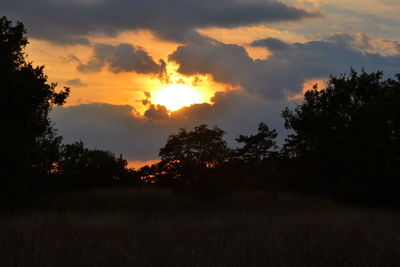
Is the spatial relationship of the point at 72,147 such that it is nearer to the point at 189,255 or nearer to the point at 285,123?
the point at 285,123

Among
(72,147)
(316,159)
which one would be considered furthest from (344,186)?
(72,147)

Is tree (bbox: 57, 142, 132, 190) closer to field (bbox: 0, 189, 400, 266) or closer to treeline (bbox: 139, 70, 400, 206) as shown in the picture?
treeline (bbox: 139, 70, 400, 206)

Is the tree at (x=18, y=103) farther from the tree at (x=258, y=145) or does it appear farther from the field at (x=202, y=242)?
the tree at (x=258, y=145)

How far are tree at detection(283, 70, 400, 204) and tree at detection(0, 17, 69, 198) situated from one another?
621 inches

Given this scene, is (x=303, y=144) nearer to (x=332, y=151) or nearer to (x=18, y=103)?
(x=332, y=151)

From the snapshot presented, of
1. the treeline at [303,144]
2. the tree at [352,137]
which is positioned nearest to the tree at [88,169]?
the treeline at [303,144]

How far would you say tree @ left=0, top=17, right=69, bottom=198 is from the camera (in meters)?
20.4

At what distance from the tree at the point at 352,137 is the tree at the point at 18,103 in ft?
51.7

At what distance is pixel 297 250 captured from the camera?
475 inches

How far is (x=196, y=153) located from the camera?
28844mm

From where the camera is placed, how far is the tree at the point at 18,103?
2039cm

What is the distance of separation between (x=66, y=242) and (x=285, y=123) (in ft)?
73.9

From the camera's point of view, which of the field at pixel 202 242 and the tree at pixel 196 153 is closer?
the field at pixel 202 242

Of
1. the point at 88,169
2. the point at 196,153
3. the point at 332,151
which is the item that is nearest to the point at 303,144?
the point at 332,151
